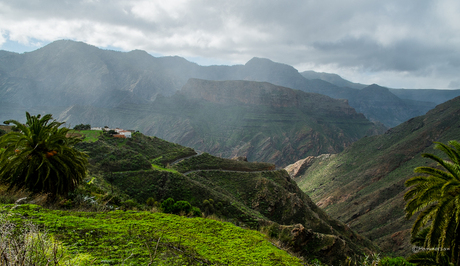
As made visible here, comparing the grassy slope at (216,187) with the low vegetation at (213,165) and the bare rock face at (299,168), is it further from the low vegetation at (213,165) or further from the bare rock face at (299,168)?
the bare rock face at (299,168)

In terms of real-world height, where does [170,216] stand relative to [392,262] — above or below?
above

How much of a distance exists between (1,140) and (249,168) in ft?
133

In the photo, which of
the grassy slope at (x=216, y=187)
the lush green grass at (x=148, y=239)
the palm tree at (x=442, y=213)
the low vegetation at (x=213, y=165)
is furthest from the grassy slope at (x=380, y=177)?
the lush green grass at (x=148, y=239)

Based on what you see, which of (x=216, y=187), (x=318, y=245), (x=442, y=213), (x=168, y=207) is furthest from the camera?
(x=216, y=187)

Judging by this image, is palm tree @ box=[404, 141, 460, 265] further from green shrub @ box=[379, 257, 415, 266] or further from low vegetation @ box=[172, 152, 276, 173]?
low vegetation @ box=[172, 152, 276, 173]

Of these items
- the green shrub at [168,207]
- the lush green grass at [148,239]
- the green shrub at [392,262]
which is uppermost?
the lush green grass at [148,239]

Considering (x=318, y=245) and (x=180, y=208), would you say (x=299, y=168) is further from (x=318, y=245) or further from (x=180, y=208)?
(x=180, y=208)

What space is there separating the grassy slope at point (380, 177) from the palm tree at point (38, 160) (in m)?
51.0

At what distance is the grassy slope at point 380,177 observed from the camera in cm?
5652

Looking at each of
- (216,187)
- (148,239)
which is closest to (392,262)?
(148,239)

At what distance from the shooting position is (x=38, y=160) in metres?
10.8

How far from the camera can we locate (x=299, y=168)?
130 m

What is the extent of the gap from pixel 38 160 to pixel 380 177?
9764cm

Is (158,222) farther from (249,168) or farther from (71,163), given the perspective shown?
(249,168)
